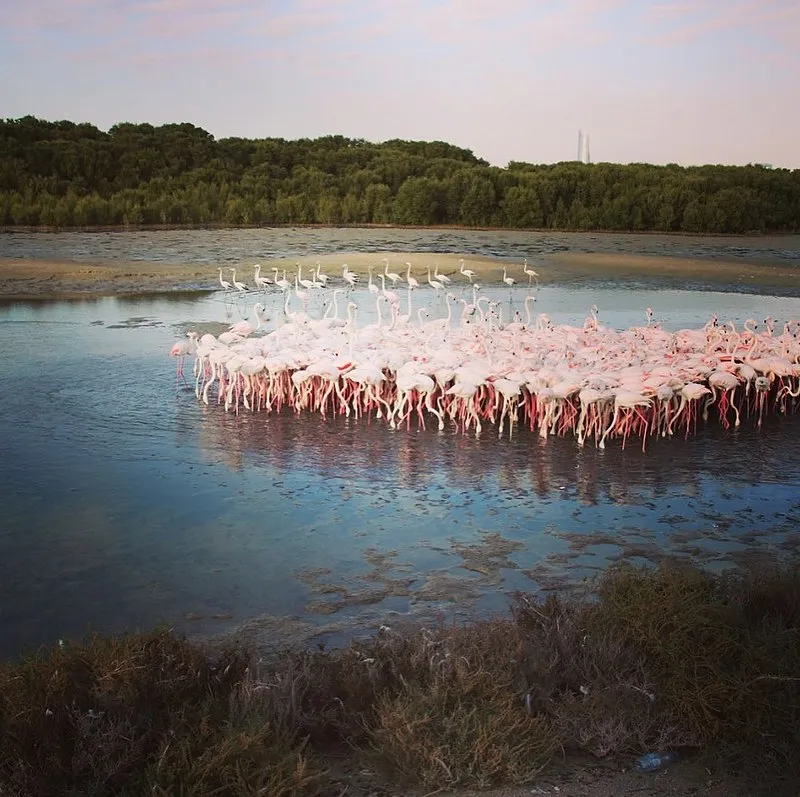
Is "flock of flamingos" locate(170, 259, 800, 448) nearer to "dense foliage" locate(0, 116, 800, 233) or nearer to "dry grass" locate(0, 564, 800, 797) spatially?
"dry grass" locate(0, 564, 800, 797)

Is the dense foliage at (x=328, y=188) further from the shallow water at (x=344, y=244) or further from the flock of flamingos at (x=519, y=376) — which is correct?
the flock of flamingos at (x=519, y=376)

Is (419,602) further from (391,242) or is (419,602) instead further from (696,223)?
(696,223)

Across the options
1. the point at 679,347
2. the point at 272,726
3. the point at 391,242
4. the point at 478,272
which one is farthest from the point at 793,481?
the point at 391,242

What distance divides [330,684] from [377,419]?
5820 millimetres

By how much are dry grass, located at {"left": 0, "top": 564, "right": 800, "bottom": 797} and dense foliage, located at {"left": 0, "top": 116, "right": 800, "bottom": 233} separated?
27.7 metres

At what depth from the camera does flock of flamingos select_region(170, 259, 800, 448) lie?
8961 mm

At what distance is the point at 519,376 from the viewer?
9086 mm

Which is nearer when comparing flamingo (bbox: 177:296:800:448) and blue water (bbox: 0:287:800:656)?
blue water (bbox: 0:287:800:656)

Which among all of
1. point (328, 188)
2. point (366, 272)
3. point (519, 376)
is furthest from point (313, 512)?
point (328, 188)

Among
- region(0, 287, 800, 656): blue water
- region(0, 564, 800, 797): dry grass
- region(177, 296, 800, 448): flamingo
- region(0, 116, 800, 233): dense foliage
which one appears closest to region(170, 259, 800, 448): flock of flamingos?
region(177, 296, 800, 448): flamingo

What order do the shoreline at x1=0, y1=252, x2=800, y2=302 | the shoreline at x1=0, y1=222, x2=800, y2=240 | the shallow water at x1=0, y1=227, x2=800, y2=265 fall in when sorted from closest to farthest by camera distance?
1. the shoreline at x1=0, y1=252, x2=800, y2=302
2. the shallow water at x1=0, y1=227, x2=800, y2=265
3. the shoreline at x1=0, y1=222, x2=800, y2=240

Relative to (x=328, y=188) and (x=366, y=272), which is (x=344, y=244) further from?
(x=328, y=188)

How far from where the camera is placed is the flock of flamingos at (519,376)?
8961 millimetres

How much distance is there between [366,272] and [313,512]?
1648cm
